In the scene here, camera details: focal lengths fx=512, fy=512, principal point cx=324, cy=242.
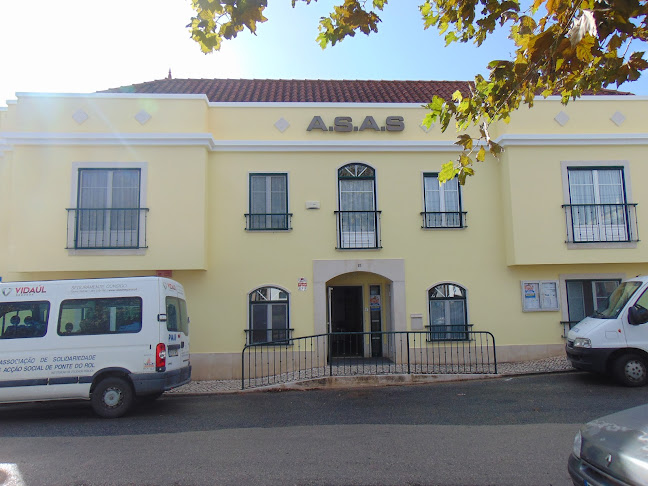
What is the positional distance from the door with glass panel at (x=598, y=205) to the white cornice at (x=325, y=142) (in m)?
0.80

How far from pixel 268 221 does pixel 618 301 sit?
7922 mm

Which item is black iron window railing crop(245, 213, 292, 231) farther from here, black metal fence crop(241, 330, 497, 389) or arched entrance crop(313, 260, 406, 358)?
black metal fence crop(241, 330, 497, 389)

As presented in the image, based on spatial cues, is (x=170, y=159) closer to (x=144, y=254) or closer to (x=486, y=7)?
(x=144, y=254)

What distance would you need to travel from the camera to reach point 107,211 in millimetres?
12242

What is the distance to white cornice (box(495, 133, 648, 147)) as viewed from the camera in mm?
12844

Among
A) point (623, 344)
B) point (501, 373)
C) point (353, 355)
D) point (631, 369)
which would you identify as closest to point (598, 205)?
point (623, 344)

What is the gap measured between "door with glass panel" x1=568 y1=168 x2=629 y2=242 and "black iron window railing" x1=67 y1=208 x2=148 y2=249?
1064cm

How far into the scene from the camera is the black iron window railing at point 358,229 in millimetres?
12930

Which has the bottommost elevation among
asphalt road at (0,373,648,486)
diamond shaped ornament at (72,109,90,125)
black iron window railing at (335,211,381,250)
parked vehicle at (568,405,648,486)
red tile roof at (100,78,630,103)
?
asphalt road at (0,373,648,486)

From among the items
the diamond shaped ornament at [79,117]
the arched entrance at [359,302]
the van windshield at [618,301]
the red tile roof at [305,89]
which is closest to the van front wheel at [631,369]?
the van windshield at [618,301]

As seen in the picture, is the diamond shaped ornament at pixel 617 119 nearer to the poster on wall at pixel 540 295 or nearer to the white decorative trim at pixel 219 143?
the white decorative trim at pixel 219 143

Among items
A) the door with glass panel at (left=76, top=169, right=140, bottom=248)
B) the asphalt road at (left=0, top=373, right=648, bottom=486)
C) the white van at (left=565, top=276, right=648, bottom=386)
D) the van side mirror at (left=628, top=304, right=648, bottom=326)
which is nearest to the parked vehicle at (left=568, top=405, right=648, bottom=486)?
the asphalt road at (left=0, top=373, right=648, bottom=486)

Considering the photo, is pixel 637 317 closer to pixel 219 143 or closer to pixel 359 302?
pixel 359 302

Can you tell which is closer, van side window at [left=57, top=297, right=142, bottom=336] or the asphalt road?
the asphalt road
